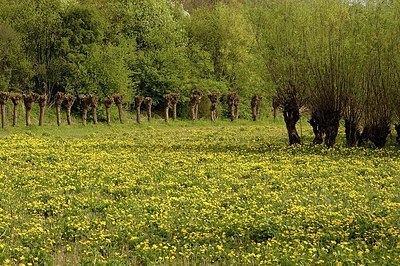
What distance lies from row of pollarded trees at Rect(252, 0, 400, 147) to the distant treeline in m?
0.05

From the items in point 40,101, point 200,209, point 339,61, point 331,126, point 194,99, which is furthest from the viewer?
point 194,99

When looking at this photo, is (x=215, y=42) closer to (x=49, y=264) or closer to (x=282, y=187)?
(x=282, y=187)

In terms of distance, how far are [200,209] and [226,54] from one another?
56.2 meters

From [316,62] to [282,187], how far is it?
12829 millimetres

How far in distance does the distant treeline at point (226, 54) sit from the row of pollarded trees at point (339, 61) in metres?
0.05

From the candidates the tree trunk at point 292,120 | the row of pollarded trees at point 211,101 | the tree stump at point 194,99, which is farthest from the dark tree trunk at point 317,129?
the tree stump at point 194,99

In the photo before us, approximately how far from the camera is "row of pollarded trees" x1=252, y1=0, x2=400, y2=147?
1110 inches

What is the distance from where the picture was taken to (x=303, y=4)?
1176 inches

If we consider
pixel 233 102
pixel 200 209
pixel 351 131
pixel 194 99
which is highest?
pixel 194 99

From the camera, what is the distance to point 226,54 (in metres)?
69.2

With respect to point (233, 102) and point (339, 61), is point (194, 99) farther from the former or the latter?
point (339, 61)

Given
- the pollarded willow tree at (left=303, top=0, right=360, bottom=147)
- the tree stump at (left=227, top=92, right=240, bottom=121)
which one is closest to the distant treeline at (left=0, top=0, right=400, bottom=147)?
the pollarded willow tree at (left=303, top=0, right=360, bottom=147)

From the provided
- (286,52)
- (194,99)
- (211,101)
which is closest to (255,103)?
(211,101)

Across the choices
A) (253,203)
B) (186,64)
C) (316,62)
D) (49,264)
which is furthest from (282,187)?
(186,64)
